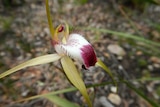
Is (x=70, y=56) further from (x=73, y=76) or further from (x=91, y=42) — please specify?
(x=91, y=42)

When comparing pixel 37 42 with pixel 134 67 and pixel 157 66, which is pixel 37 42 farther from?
pixel 157 66

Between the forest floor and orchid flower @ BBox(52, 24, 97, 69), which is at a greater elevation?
orchid flower @ BBox(52, 24, 97, 69)

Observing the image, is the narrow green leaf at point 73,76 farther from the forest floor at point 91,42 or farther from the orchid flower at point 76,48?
the forest floor at point 91,42

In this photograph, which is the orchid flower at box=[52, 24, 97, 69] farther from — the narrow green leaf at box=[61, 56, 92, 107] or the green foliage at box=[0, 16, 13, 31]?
the green foliage at box=[0, 16, 13, 31]

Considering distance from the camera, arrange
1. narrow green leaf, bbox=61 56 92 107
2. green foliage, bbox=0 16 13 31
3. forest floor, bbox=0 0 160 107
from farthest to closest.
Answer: green foliage, bbox=0 16 13 31 → forest floor, bbox=0 0 160 107 → narrow green leaf, bbox=61 56 92 107

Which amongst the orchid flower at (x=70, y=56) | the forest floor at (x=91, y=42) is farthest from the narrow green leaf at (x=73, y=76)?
the forest floor at (x=91, y=42)

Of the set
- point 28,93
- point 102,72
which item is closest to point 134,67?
point 102,72

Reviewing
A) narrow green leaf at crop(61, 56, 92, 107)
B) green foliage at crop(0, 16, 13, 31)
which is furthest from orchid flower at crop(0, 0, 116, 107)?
green foliage at crop(0, 16, 13, 31)
